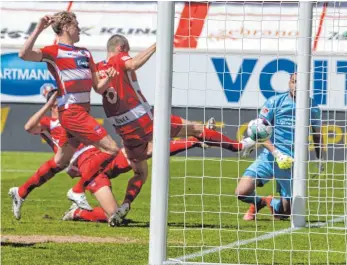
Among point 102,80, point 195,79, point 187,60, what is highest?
point 187,60

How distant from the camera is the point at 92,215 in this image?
31.7 ft

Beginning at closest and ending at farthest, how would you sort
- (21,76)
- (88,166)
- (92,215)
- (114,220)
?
(114,220) < (92,215) < (88,166) < (21,76)

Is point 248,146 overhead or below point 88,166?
overhead

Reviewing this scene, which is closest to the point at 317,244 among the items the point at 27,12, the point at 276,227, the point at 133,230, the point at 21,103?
the point at 276,227

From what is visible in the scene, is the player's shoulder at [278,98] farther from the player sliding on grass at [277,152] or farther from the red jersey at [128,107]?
the red jersey at [128,107]

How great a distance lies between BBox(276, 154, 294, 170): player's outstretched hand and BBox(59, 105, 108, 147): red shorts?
1819 millimetres

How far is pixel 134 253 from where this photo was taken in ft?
24.5

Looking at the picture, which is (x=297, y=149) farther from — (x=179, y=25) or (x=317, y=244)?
(x=179, y=25)

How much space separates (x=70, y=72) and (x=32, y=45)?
861mm

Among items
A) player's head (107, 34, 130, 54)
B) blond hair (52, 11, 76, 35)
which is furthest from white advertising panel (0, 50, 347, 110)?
blond hair (52, 11, 76, 35)

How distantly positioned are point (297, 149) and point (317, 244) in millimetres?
1467

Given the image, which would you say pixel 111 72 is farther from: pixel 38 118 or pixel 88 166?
pixel 38 118

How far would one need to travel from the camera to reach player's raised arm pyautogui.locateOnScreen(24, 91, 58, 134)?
10209 mm

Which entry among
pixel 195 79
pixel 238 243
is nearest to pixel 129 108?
pixel 238 243
